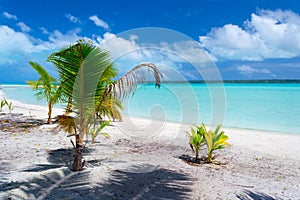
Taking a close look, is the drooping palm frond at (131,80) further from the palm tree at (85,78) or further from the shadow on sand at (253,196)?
the shadow on sand at (253,196)

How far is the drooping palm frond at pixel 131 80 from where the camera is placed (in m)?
3.78

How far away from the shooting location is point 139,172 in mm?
4043

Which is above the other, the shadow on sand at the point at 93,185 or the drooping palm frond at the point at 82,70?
the drooping palm frond at the point at 82,70

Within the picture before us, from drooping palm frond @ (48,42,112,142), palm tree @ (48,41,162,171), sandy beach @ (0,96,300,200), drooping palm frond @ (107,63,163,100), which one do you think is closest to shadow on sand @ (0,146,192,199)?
sandy beach @ (0,96,300,200)

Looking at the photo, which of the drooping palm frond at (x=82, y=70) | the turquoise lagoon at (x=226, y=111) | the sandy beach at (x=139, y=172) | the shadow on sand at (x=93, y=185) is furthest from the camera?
the turquoise lagoon at (x=226, y=111)

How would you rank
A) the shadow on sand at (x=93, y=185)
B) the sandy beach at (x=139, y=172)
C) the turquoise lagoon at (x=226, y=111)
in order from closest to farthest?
the shadow on sand at (x=93, y=185), the sandy beach at (x=139, y=172), the turquoise lagoon at (x=226, y=111)

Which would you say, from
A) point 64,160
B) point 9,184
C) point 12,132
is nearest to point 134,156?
point 64,160

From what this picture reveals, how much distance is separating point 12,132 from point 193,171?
210 inches

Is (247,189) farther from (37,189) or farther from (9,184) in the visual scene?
(9,184)

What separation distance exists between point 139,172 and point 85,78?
5.59 feet

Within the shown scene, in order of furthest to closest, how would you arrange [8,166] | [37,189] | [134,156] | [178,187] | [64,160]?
[134,156] → [64,160] → [8,166] → [178,187] → [37,189]

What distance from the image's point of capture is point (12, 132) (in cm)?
701

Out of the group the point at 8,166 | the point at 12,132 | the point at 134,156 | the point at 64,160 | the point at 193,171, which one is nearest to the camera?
the point at 8,166

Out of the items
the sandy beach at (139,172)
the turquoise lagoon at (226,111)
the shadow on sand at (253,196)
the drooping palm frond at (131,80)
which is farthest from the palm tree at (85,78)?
the shadow on sand at (253,196)
